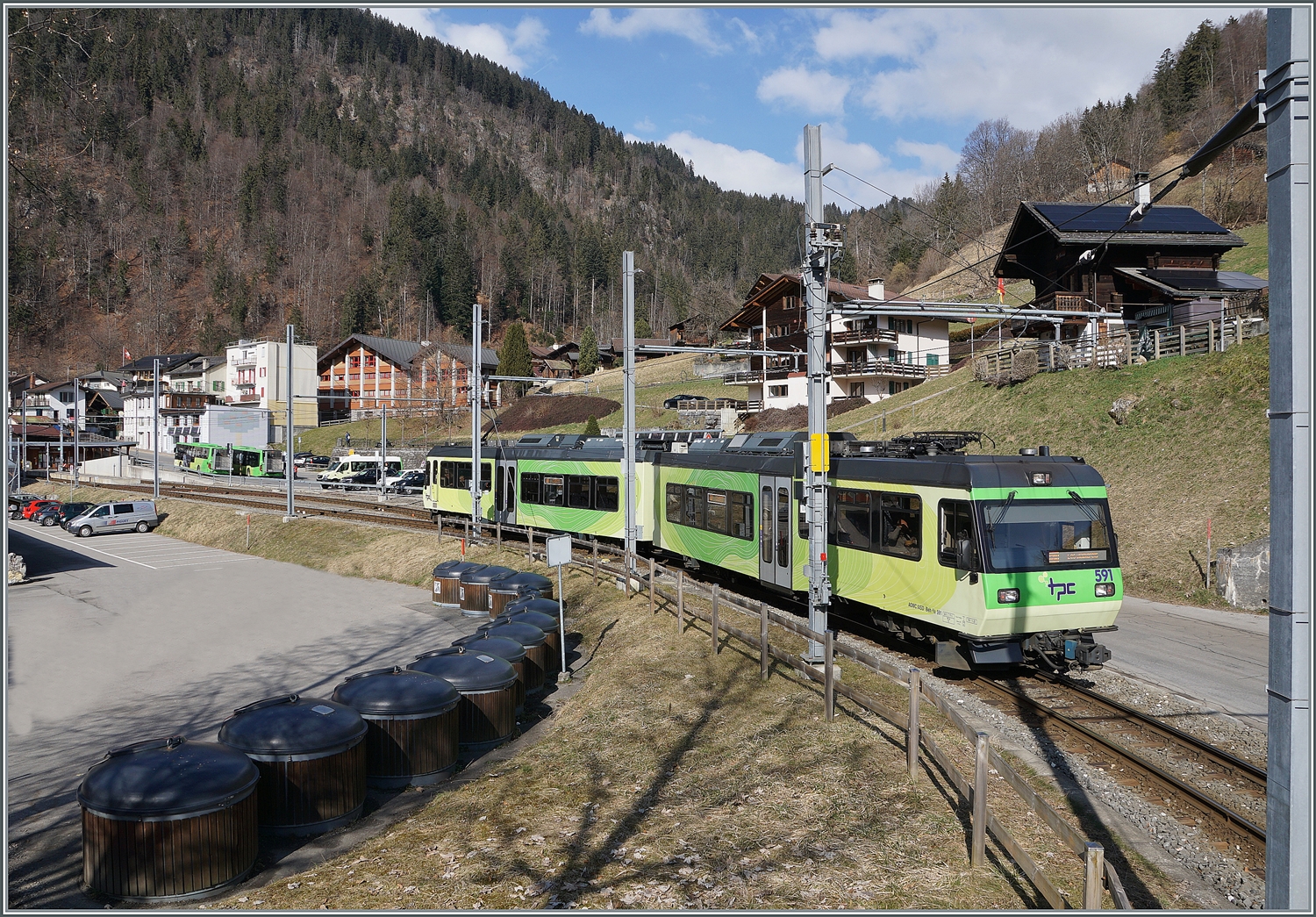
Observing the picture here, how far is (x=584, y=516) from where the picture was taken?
2772 cm

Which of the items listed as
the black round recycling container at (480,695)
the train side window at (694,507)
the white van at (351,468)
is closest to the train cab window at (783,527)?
the train side window at (694,507)

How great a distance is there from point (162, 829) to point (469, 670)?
5.29 meters

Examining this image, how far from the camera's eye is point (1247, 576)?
1830 cm

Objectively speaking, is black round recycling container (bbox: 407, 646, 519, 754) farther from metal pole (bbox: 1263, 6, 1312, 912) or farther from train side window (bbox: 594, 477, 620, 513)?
train side window (bbox: 594, 477, 620, 513)

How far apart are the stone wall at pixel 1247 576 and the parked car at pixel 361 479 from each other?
45.0 metres

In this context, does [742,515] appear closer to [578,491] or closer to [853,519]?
[853,519]

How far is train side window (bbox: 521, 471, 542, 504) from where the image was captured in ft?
98.6

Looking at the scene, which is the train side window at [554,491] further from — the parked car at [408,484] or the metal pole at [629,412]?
the parked car at [408,484]

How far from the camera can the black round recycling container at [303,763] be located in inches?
374

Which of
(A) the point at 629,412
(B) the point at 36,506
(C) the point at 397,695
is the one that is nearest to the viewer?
(C) the point at 397,695

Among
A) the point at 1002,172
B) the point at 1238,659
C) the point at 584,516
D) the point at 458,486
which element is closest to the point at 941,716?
the point at 1238,659

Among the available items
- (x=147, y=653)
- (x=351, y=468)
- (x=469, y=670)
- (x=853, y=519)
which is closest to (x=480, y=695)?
(x=469, y=670)

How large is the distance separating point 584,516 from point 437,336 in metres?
102

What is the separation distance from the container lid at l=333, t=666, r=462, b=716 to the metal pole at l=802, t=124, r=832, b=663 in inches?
211
